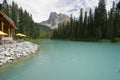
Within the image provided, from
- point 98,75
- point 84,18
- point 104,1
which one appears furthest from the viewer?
point 84,18

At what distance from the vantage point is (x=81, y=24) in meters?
80.2

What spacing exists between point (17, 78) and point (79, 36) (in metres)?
69.6

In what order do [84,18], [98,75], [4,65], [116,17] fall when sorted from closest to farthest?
[98,75] < [4,65] < [116,17] < [84,18]

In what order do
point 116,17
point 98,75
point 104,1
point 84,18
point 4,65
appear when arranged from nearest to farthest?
1. point 98,75
2. point 4,65
3. point 116,17
4. point 104,1
5. point 84,18

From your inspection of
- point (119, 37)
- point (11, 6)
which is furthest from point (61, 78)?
point (11, 6)

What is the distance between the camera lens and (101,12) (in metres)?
62.6

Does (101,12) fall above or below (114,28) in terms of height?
above

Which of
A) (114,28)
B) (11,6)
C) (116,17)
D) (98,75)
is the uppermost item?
(11,6)

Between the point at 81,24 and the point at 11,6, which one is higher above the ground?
the point at 11,6

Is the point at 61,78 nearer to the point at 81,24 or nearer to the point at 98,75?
the point at 98,75

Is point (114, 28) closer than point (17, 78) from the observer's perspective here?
No

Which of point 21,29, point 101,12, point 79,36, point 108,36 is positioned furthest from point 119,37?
point 21,29

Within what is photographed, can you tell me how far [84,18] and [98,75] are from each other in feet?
227

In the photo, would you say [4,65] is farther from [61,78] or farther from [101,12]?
[101,12]
